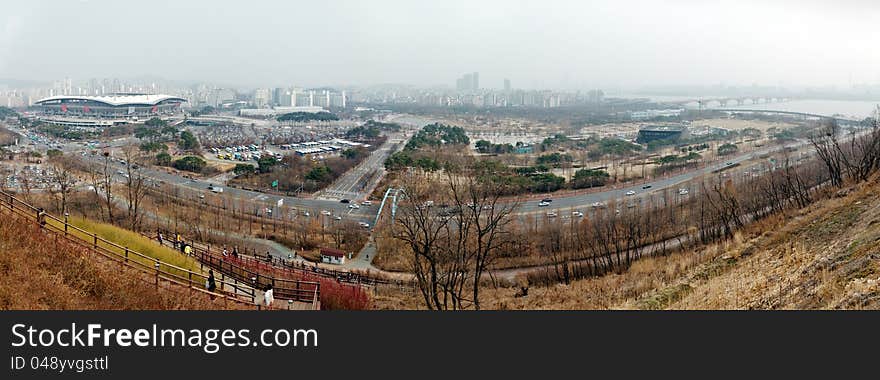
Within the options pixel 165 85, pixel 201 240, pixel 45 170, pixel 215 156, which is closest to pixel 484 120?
pixel 215 156

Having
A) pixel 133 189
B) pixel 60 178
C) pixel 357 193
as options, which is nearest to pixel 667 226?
pixel 357 193

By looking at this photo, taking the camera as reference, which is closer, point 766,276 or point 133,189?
point 766,276

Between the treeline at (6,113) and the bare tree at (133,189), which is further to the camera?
the treeline at (6,113)

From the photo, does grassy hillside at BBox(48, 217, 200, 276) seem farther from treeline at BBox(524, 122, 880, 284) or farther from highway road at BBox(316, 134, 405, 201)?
highway road at BBox(316, 134, 405, 201)

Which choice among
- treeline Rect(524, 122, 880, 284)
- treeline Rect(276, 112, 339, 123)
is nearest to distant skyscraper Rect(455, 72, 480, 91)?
treeline Rect(276, 112, 339, 123)

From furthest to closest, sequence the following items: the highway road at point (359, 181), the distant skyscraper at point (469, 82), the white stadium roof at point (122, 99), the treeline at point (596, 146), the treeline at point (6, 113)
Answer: the distant skyscraper at point (469, 82) → the white stadium roof at point (122, 99) → the treeline at point (6, 113) → the treeline at point (596, 146) → the highway road at point (359, 181)

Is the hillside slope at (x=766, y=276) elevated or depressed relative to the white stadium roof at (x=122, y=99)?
depressed

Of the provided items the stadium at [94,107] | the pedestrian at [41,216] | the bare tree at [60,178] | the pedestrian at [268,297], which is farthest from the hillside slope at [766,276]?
the stadium at [94,107]

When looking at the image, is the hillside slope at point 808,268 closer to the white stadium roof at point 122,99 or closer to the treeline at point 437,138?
the treeline at point 437,138

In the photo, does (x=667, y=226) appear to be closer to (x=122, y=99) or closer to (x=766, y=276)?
(x=766, y=276)
